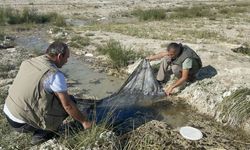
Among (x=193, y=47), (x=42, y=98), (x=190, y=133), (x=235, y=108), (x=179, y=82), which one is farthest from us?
(x=193, y=47)

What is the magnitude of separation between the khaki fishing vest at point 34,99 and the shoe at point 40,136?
112 millimetres

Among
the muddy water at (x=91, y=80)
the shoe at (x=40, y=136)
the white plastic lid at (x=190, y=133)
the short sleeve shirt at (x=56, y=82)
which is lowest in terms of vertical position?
the muddy water at (x=91, y=80)

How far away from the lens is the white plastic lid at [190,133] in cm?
494

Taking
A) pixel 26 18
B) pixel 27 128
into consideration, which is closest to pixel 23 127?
pixel 27 128

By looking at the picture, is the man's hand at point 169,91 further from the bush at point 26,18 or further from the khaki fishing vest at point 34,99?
the bush at point 26,18

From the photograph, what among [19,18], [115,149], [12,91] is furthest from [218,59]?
[19,18]

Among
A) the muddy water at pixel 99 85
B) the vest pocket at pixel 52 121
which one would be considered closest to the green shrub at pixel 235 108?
the muddy water at pixel 99 85

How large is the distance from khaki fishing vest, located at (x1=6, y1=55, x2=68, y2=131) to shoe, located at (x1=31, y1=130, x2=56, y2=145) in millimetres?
112

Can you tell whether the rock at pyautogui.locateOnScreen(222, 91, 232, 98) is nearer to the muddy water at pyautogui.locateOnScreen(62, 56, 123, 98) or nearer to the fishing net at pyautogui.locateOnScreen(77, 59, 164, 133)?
the fishing net at pyautogui.locateOnScreen(77, 59, 164, 133)

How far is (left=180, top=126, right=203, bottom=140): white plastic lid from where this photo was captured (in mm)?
4941

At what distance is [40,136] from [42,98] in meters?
0.53

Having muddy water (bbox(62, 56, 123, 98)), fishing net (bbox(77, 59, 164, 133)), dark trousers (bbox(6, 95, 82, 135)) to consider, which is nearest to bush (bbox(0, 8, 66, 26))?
muddy water (bbox(62, 56, 123, 98))

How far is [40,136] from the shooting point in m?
4.44

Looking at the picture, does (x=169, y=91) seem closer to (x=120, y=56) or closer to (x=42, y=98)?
(x=120, y=56)
